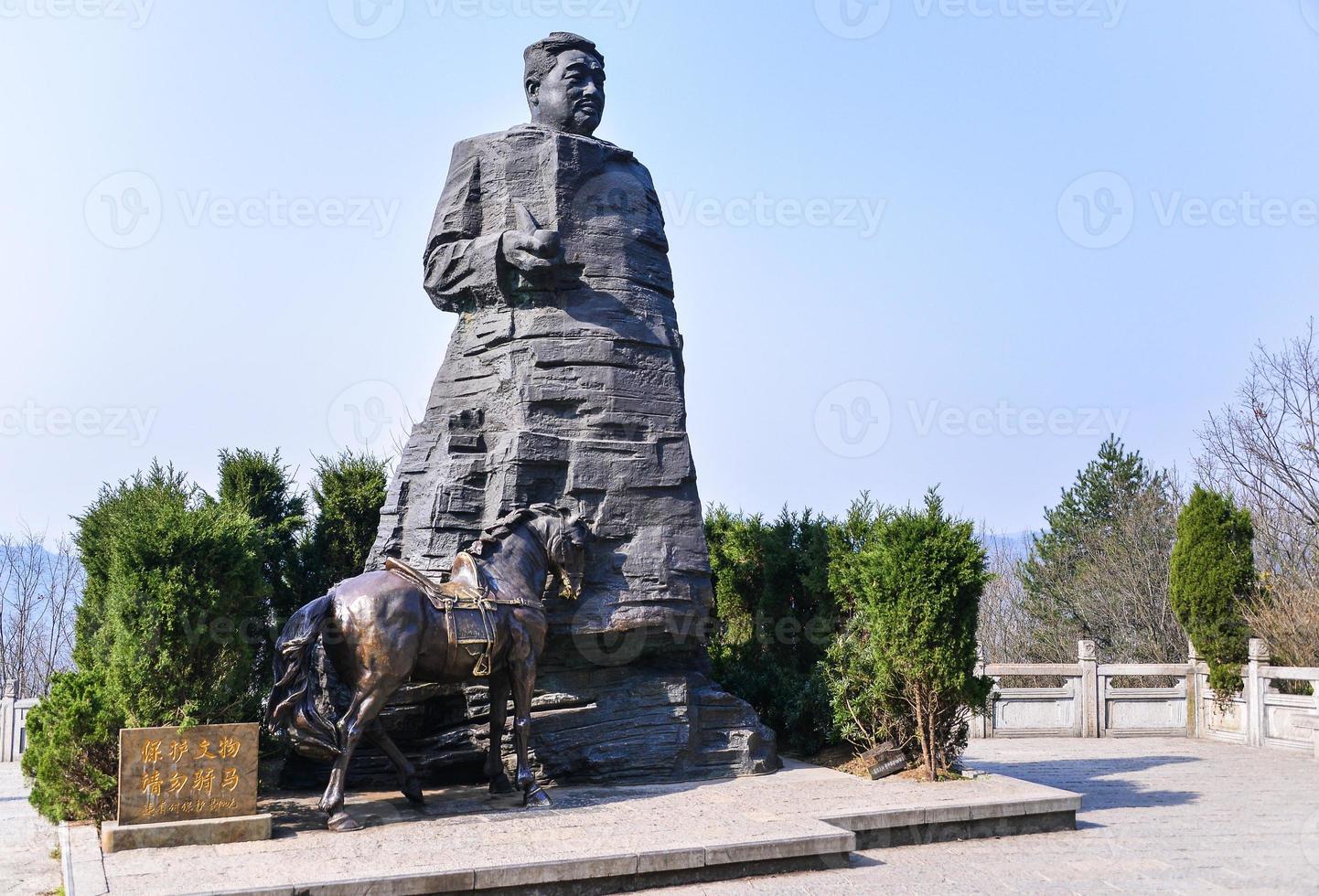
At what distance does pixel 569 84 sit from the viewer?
419 inches

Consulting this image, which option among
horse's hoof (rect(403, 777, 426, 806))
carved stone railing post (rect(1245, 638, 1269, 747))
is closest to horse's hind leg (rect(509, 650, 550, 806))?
horse's hoof (rect(403, 777, 426, 806))

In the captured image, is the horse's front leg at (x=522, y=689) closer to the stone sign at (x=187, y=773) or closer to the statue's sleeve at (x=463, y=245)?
the stone sign at (x=187, y=773)

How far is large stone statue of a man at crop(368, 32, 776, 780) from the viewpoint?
372 inches

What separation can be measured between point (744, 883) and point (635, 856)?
2.55 feet

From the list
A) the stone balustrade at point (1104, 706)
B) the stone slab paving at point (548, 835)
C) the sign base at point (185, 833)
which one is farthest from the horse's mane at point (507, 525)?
the stone balustrade at point (1104, 706)

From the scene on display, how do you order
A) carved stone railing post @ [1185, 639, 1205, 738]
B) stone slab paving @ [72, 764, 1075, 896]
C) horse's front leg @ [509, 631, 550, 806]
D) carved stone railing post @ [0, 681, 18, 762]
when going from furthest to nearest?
carved stone railing post @ [1185, 639, 1205, 738], carved stone railing post @ [0, 681, 18, 762], horse's front leg @ [509, 631, 550, 806], stone slab paving @ [72, 764, 1075, 896]

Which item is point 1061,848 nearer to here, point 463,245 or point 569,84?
point 463,245

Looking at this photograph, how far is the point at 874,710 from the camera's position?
405 inches

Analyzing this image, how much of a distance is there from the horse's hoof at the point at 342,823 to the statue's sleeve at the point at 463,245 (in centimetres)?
488

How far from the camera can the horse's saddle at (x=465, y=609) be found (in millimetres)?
8016

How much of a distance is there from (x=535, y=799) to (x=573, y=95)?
6.51 metres

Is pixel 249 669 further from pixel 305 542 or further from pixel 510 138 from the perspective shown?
pixel 510 138

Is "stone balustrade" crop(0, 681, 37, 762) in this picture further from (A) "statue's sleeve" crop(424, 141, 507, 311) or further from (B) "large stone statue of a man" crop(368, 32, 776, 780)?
(A) "statue's sleeve" crop(424, 141, 507, 311)

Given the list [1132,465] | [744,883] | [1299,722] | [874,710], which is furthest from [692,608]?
[1132,465]
